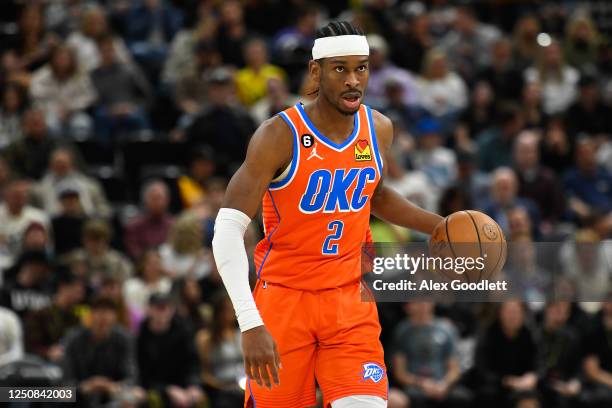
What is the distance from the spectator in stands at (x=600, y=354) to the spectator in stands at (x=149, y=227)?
4200 mm

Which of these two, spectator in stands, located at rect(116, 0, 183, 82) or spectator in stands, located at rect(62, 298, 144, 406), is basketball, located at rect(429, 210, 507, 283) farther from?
spectator in stands, located at rect(116, 0, 183, 82)

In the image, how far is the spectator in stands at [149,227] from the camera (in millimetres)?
11062

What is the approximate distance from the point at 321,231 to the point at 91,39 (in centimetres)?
861

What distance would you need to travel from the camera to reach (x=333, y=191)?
5.29 meters

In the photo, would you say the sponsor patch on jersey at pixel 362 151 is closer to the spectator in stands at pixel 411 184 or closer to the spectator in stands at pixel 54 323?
the spectator in stands at pixel 54 323

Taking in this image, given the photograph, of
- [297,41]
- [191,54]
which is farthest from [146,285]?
[297,41]

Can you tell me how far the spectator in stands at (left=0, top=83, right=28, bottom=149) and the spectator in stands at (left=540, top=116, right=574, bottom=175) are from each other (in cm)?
603

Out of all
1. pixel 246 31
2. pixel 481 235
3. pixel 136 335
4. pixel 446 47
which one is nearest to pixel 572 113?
pixel 446 47

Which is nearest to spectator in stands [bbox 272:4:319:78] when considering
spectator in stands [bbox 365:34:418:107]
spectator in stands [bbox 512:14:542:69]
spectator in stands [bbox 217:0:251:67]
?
spectator in stands [bbox 217:0:251:67]

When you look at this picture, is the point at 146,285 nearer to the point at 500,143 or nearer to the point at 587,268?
the point at 587,268

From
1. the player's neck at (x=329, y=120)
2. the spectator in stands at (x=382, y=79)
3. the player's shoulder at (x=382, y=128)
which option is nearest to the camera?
the player's neck at (x=329, y=120)

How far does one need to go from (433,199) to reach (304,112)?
6.72 metres

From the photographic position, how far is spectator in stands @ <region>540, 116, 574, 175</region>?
43.1 ft

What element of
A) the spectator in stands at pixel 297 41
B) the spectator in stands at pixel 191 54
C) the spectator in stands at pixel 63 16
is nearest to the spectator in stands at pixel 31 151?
the spectator in stands at pixel 191 54
